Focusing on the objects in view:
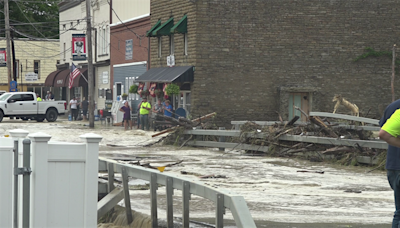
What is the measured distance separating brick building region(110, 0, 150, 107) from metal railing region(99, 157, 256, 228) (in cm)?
3119

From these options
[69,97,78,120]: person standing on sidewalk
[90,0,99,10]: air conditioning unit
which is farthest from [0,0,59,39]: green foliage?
[69,97,78,120]: person standing on sidewalk

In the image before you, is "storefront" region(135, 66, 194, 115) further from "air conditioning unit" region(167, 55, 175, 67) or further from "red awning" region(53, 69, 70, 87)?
"red awning" region(53, 69, 70, 87)

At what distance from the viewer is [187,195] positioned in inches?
342

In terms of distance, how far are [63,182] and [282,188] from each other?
23.4 ft

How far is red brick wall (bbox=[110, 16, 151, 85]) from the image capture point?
4162cm

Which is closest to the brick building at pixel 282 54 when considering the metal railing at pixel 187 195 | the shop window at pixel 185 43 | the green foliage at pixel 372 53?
the shop window at pixel 185 43

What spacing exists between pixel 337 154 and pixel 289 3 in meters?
14.5

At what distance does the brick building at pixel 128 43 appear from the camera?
4212cm

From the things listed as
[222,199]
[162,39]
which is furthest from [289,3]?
[222,199]

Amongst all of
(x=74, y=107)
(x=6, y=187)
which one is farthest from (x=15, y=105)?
(x=6, y=187)

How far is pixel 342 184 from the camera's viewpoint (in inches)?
598

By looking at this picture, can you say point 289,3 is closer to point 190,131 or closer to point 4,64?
point 190,131

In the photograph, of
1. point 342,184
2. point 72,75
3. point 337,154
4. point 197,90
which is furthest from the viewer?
point 72,75

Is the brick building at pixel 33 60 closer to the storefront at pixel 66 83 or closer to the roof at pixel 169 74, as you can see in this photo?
the storefront at pixel 66 83
